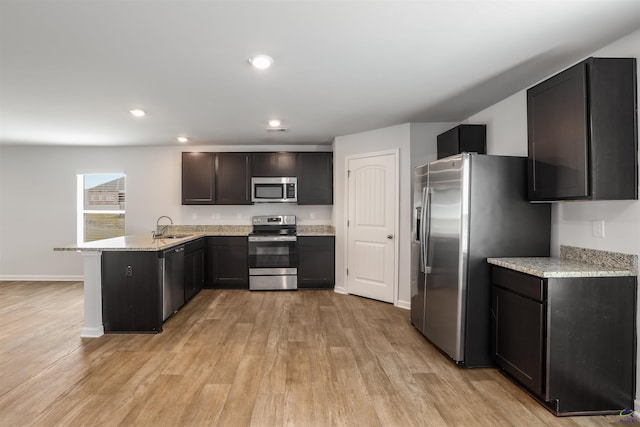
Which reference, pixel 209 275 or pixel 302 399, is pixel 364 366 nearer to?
pixel 302 399

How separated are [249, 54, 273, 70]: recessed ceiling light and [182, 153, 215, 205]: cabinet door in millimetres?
3322

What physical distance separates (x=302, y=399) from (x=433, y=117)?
336cm

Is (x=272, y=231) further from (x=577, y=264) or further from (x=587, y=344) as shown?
(x=587, y=344)

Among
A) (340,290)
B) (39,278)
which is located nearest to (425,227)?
(340,290)

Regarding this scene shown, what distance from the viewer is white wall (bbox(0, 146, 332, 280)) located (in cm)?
587

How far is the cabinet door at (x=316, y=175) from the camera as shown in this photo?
18.1 feet

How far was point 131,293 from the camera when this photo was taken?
352 centimetres

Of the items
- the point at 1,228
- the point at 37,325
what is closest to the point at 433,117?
the point at 37,325

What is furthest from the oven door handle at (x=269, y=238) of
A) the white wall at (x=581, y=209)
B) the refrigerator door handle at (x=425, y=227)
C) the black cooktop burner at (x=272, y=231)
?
the white wall at (x=581, y=209)

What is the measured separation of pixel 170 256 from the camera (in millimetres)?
3857

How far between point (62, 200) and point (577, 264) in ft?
23.8

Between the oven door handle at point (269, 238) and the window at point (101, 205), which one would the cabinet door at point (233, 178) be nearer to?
the oven door handle at point (269, 238)

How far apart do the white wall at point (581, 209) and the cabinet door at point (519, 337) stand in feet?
1.93

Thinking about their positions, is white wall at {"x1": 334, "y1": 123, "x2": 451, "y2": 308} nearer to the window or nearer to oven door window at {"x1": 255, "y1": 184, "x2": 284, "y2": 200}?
oven door window at {"x1": 255, "y1": 184, "x2": 284, "y2": 200}
